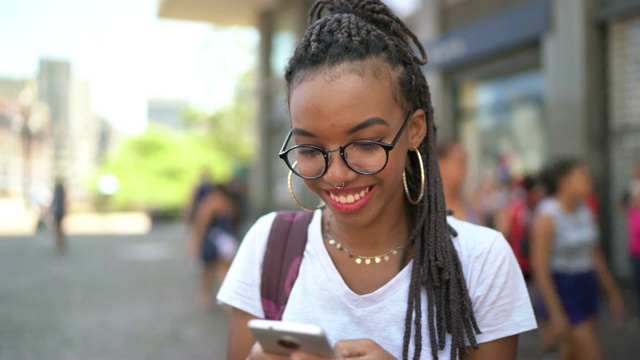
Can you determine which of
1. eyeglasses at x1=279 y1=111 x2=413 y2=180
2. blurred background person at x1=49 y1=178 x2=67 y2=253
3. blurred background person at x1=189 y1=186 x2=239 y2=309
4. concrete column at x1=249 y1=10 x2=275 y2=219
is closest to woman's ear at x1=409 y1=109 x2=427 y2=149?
eyeglasses at x1=279 y1=111 x2=413 y2=180

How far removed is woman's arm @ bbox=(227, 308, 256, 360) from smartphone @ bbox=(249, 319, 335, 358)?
1.04 ft

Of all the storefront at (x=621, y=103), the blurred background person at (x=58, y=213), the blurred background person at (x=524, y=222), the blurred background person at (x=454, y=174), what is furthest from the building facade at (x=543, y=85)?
the blurred background person at (x=58, y=213)

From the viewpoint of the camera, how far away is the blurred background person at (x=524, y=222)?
19.4 ft

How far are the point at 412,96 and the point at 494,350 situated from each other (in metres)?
0.69

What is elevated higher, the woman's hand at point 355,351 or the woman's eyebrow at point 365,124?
the woman's eyebrow at point 365,124

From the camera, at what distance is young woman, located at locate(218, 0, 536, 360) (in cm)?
167

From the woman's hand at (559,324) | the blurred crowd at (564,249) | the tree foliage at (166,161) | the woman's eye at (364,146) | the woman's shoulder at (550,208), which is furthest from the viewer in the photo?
the tree foliage at (166,161)

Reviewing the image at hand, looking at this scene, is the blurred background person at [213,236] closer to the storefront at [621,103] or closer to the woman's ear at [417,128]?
the storefront at [621,103]

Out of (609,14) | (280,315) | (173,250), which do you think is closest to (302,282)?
(280,315)

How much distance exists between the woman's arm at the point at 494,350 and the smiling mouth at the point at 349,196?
1.59 ft

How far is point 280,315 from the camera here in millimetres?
1826

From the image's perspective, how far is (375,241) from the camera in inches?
73.7

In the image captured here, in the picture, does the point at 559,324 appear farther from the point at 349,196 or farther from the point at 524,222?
the point at 349,196

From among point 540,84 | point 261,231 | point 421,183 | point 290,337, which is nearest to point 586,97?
point 540,84
